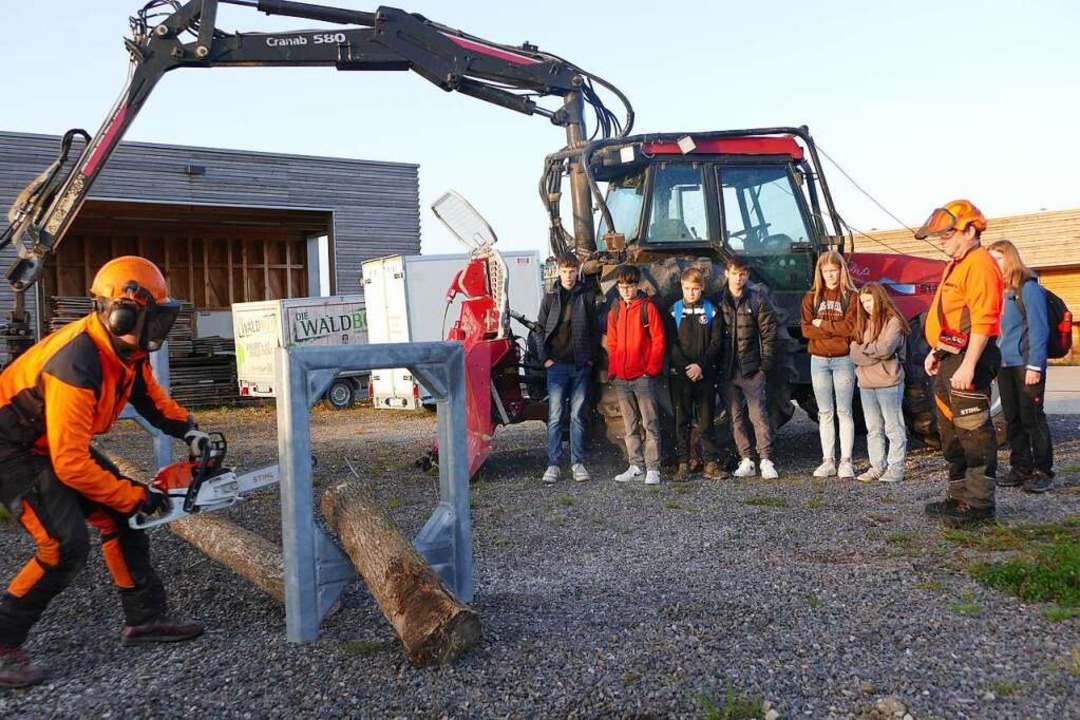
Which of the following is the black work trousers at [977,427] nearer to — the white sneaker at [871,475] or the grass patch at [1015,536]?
the grass patch at [1015,536]

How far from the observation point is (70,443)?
3801 millimetres

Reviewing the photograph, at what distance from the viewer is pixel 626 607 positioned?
14.7ft

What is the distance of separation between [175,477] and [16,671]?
Result: 39.0 inches

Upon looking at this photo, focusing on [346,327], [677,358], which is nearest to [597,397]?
[677,358]

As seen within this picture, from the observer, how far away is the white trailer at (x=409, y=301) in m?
15.5

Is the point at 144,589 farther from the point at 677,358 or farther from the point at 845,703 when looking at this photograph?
the point at 677,358

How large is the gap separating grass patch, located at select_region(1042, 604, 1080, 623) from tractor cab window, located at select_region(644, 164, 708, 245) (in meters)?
4.82

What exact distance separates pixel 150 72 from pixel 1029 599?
835cm

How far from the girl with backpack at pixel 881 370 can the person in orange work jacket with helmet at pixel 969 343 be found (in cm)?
160

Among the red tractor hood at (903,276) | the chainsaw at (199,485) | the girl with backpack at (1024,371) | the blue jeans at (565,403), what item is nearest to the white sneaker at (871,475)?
the girl with backpack at (1024,371)

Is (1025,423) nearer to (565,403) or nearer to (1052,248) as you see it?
(565,403)

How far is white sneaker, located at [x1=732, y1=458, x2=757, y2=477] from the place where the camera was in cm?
803

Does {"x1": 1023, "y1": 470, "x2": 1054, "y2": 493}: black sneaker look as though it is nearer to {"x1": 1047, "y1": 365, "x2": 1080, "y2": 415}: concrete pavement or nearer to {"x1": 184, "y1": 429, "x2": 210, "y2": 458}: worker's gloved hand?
{"x1": 184, "y1": 429, "x2": 210, "y2": 458}: worker's gloved hand

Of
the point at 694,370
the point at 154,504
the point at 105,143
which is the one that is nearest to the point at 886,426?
the point at 694,370
